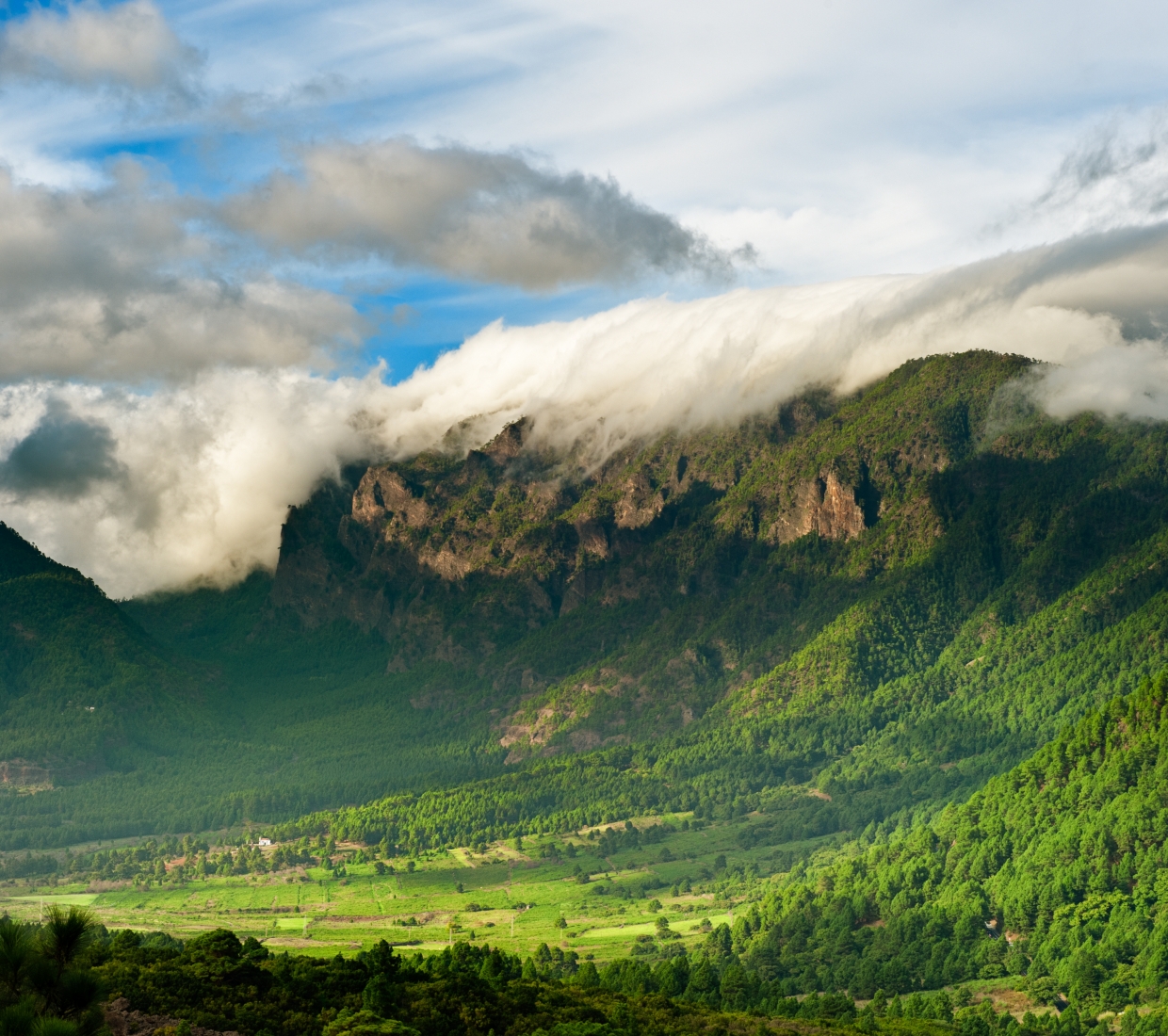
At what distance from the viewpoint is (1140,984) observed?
7854 inches

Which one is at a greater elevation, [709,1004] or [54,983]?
[54,983]

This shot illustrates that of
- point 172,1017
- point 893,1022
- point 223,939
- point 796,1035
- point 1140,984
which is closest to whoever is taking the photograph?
point 172,1017

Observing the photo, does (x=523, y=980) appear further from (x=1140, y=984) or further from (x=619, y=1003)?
(x=1140, y=984)

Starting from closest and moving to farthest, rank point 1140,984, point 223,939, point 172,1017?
point 172,1017 → point 223,939 → point 1140,984

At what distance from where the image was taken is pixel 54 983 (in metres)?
61.2

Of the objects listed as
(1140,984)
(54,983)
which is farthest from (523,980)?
(54,983)

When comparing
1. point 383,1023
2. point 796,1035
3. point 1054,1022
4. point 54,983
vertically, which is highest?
point 54,983

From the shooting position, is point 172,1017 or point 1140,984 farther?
point 1140,984

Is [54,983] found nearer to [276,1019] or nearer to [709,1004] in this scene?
[276,1019]

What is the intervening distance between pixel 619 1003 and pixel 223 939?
44430mm

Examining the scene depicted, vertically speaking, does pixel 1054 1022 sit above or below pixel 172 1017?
below

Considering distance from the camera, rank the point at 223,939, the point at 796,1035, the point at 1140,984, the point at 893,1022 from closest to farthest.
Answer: the point at 223,939
the point at 796,1035
the point at 893,1022
the point at 1140,984

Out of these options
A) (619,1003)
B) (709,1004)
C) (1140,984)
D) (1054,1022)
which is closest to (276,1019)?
(619,1003)

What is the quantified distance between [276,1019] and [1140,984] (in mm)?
128067
